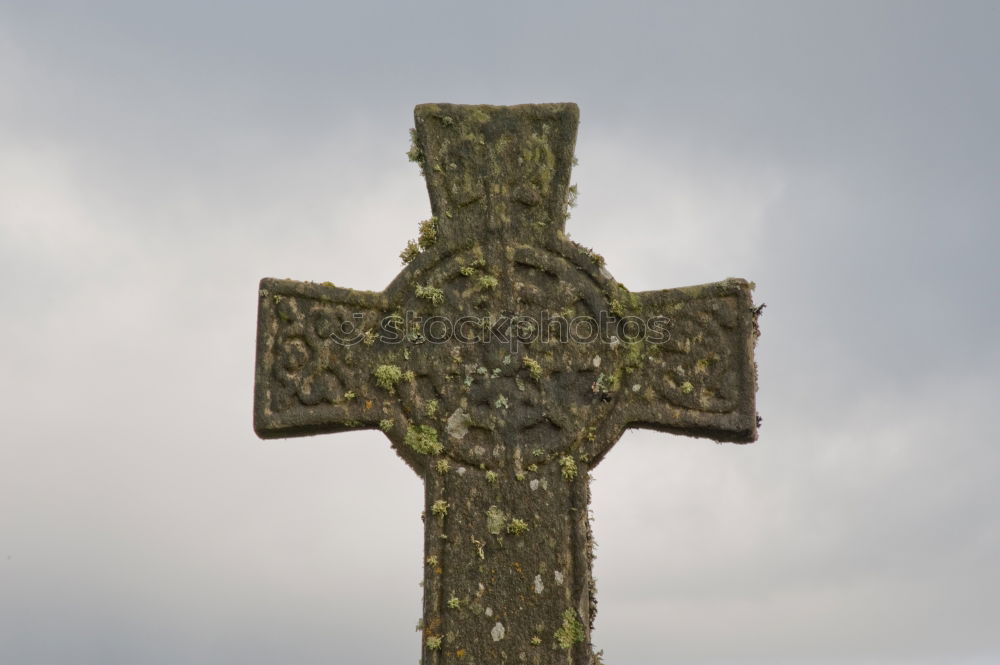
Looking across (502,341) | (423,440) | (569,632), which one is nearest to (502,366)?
(502,341)

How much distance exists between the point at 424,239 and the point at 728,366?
1.72 m

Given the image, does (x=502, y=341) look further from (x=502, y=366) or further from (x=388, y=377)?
(x=388, y=377)

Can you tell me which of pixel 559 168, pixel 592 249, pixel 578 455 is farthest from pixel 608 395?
pixel 559 168

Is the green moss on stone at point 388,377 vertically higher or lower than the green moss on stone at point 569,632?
higher

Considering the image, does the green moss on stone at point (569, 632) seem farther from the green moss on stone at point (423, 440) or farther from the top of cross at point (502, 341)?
the green moss on stone at point (423, 440)

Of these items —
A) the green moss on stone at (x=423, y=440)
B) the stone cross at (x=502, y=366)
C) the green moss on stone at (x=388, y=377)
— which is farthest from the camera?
the green moss on stone at (x=388, y=377)

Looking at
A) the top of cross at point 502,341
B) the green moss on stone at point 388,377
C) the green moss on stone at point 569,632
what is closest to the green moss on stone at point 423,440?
the top of cross at point 502,341

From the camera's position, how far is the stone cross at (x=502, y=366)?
17.9 feet

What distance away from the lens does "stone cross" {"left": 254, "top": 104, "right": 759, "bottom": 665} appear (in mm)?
5445

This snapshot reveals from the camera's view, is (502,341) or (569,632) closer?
(569,632)

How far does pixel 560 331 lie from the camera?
5766 millimetres

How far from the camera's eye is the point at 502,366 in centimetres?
570

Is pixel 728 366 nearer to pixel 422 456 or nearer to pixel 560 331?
pixel 560 331

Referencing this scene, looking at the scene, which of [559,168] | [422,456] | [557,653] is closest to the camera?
[557,653]
